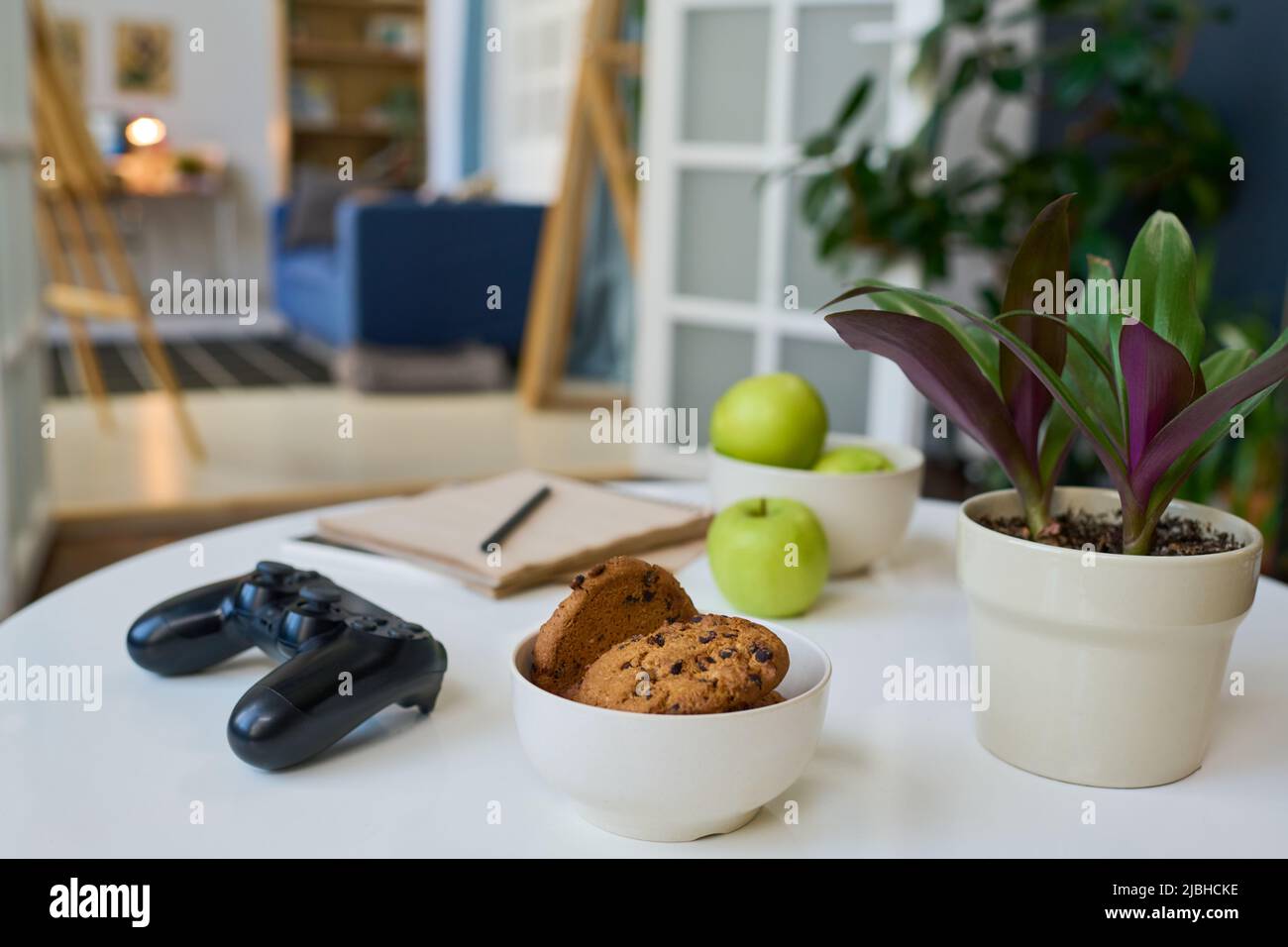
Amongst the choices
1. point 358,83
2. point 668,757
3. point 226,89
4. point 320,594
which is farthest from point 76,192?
point 358,83

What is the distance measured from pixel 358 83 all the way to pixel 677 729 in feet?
28.4

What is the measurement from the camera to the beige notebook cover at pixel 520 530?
1021mm

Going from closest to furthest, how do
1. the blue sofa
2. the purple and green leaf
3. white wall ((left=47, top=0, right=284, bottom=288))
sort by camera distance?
the purple and green leaf < the blue sofa < white wall ((left=47, top=0, right=284, bottom=288))

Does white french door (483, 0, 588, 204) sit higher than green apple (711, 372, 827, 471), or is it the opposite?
white french door (483, 0, 588, 204)

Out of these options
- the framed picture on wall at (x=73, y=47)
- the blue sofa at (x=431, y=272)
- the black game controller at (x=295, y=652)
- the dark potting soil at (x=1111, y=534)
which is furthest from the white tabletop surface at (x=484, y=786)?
the framed picture on wall at (x=73, y=47)

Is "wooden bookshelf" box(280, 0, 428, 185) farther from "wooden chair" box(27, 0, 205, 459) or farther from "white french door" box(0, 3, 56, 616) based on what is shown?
"white french door" box(0, 3, 56, 616)

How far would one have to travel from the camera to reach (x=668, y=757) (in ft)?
1.89

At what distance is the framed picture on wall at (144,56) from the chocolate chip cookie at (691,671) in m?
8.07

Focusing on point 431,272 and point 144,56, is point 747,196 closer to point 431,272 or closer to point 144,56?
point 431,272

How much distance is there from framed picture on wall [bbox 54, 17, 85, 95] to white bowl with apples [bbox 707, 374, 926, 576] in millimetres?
7528

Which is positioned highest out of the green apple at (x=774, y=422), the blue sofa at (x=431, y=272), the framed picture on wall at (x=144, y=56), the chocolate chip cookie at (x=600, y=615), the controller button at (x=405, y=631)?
the framed picture on wall at (x=144, y=56)

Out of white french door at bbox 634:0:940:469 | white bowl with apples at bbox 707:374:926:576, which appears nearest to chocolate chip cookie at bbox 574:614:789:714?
white bowl with apples at bbox 707:374:926:576

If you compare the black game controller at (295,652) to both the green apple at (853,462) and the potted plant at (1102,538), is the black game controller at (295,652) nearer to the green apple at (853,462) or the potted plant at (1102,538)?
the potted plant at (1102,538)

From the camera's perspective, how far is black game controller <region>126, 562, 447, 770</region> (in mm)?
671
